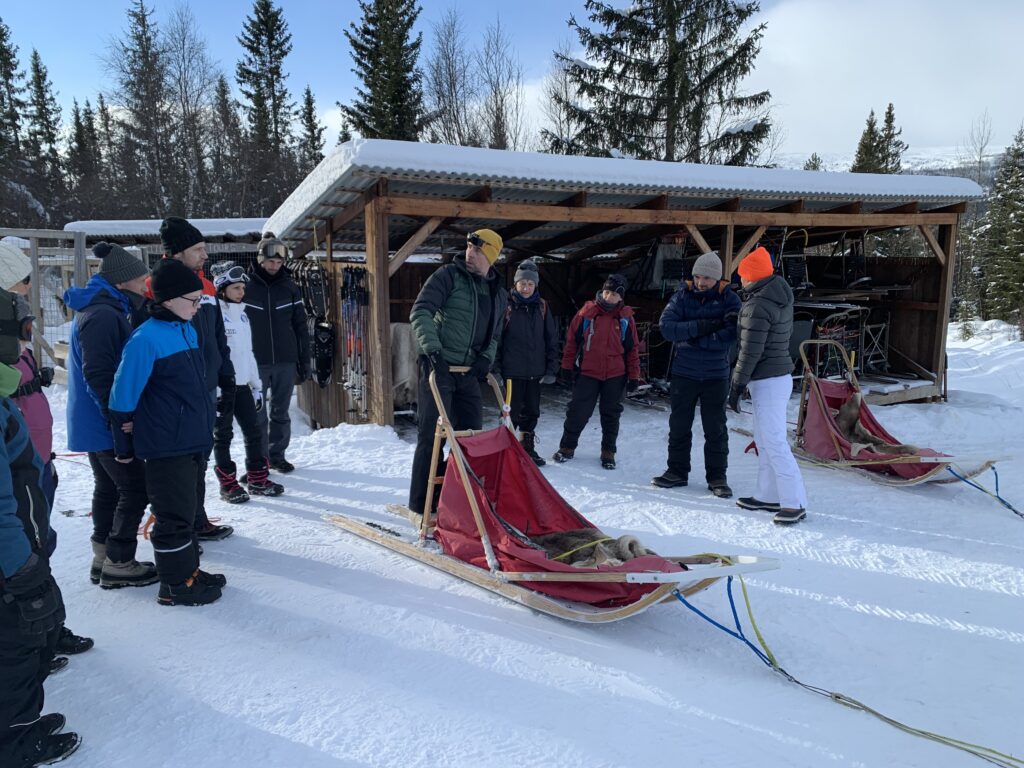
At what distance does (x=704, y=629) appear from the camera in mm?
2965

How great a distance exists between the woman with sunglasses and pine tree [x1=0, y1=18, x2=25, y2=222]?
2867cm

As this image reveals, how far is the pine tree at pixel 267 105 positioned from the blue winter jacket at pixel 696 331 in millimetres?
26554

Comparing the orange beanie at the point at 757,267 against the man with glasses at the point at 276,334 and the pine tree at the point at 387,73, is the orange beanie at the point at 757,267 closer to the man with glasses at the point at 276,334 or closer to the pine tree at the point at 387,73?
the man with glasses at the point at 276,334

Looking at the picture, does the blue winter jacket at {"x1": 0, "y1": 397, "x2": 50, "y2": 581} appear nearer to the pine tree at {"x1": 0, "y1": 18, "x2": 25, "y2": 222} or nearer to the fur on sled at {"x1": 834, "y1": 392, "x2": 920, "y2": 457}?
the fur on sled at {"x1": 834, "y1": 392, "x2": 920, "y2": 457}

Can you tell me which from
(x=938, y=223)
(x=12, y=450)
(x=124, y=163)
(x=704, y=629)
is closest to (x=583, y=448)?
(x=704, y=629)

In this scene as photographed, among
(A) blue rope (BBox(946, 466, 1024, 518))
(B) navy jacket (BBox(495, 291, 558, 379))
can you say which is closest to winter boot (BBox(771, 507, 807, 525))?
(A) blue rope (BBox(946, 466, 1024, 518))

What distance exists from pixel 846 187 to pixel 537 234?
451 centimetres

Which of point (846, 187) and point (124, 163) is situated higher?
point (124, 163)

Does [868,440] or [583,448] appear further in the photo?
[583,448]

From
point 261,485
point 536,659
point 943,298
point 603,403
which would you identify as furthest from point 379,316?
point 943,298

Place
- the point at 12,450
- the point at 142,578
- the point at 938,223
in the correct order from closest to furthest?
the point at 12,450
the point at 142,578
the point at 938,223

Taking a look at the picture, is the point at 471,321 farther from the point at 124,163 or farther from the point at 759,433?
the point at 124,163

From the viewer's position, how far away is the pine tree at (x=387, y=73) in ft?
77.5

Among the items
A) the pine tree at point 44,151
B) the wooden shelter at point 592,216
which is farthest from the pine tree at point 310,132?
→ the wooden shelter at point 592,216
